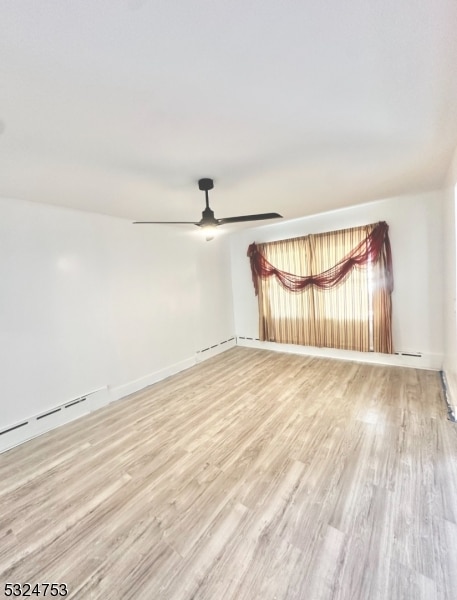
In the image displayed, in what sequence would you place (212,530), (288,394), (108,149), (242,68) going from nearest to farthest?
(242,68), (212,530), (108,149), (288,394)

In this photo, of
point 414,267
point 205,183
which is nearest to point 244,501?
point 205,183

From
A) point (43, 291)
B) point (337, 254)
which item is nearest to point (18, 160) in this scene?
point (43, 291)

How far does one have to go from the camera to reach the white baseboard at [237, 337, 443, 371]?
3.64 metres

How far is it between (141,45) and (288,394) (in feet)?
10.9

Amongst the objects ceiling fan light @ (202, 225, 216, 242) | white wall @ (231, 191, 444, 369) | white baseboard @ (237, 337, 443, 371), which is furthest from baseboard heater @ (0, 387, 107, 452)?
white wall @ (231, 191, 444, 369)

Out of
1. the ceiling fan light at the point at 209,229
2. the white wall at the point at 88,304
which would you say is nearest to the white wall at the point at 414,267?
the ceiling fan light at the point at 209,229

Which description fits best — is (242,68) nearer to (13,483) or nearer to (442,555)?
(442,555)

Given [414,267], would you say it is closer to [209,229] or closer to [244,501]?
[209,229]

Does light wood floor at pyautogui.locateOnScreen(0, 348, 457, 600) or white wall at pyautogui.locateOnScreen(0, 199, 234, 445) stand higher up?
white wall at pyautogui.locateOnScreen(0, 199, 234, 445)

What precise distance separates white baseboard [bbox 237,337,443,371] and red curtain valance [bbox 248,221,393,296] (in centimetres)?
106

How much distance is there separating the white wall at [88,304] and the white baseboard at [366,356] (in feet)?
4.77

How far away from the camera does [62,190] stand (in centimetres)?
248

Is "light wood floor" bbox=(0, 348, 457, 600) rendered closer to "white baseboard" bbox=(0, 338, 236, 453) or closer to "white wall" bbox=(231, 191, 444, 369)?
"white baseboard" bbox=(0, 338, 236, 453)

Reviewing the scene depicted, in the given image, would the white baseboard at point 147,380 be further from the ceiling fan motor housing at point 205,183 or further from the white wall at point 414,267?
the white wall at point 414,267
